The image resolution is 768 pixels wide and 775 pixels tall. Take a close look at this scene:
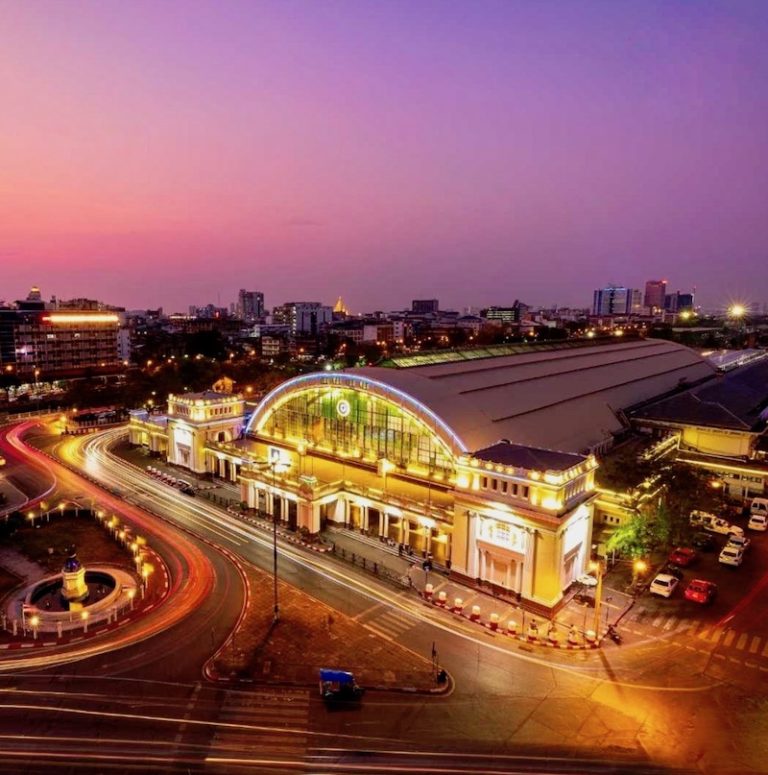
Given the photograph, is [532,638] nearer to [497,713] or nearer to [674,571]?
[497,713]

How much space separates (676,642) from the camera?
36875 mm

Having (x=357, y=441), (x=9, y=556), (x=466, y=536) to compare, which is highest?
(x=357, y=441)

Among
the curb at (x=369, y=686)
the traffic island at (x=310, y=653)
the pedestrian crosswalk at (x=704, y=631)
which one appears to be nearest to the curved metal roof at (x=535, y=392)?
the pedestrian crosswalk at (x=704, y=631)

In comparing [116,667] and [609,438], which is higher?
[609,438]

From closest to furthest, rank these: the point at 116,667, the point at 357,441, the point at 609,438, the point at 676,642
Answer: the point at 116,667 < the point at 676,642 < the point at 357,441 < the point at 609,438

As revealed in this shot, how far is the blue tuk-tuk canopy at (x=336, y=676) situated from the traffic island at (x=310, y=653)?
180 cm

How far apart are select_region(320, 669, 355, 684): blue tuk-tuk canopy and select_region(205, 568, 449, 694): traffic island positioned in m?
1.80

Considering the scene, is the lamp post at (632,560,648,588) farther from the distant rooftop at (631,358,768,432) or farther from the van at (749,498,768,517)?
the distant rooftop at (631,358,768,432)

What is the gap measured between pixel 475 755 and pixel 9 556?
→ 43077 millimetres

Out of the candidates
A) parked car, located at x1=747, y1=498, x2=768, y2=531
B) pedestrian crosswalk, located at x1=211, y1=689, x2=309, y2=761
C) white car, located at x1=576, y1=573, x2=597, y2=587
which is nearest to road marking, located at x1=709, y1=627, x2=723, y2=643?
white car, located at x1=576, y1=573, x2=597, y2=587

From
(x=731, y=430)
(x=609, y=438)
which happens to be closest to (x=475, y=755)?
(x=609, y=438)

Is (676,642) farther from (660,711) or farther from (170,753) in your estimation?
(170,753)

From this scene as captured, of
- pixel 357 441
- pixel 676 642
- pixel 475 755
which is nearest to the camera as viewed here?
pixel 475 755

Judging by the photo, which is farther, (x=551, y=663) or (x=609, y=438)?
(x=609, y=438)
